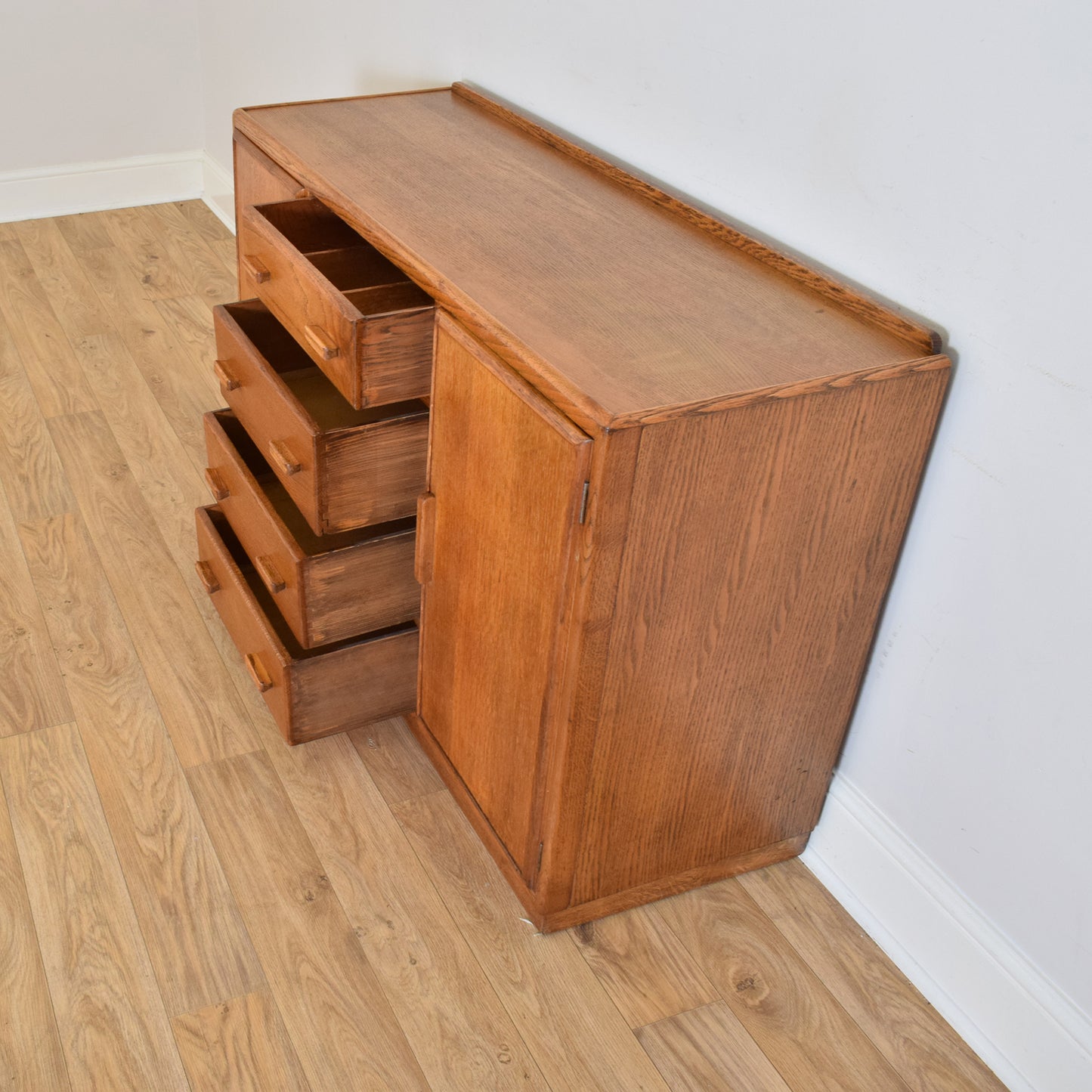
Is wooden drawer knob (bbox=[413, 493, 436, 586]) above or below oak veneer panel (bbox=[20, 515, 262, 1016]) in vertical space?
above

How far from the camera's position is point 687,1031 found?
4.43 feet

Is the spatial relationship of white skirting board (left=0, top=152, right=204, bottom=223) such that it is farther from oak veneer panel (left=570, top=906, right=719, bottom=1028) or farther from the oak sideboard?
oak veneer panel (left=570, top=906, right=719, bottom=1028)

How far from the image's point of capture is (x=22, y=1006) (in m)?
1.31

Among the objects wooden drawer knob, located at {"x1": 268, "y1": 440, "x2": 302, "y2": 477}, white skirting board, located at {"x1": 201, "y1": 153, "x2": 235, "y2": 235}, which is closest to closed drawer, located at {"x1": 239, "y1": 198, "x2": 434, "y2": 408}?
wooden drawer knob, located at {"x1": 268, "y1": 440, "x2": 302, "y2": 477}

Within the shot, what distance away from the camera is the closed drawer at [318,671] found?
159 centimetres

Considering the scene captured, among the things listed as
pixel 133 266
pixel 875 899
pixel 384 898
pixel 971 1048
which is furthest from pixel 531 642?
pixel 133 266

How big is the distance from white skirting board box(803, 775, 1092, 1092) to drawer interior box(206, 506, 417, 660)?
2.06 ft

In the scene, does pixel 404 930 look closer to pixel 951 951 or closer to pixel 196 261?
pixel 951 951

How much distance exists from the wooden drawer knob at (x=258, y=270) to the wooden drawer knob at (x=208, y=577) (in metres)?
0.46

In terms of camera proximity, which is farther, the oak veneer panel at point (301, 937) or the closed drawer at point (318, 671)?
the closed drawer at point (318, 671)

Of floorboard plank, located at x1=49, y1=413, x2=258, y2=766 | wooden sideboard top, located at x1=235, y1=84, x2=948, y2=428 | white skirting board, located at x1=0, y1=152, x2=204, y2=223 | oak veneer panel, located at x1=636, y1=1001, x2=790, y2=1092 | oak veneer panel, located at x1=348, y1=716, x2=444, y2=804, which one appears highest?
wooden sideboard top, located at x1=235, y1=84, x2=948, y2=428

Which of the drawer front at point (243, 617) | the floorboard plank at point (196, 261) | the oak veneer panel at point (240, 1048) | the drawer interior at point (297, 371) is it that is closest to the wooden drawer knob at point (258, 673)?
the drawer front at point (243, 617)

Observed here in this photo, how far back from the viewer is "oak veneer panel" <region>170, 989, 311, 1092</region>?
1.25 metres

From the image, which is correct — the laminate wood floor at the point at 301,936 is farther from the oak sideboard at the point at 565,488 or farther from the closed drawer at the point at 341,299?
the closed drawer at the point at 341,299
